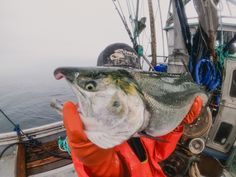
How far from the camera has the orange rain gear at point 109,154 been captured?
116cm

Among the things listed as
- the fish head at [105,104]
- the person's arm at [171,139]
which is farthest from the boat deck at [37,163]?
the fish head at [105,104]

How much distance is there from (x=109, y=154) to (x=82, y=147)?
26 centimetres

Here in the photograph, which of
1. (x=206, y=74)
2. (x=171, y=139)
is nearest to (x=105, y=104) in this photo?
(x=171, y=139)

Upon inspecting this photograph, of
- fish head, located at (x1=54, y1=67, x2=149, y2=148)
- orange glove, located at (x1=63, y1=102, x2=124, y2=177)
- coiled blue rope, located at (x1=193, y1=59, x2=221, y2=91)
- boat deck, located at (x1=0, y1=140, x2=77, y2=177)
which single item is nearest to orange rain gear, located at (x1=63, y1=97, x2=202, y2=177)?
orange glove, located at (x1=63, y1=102, x2=124, y2=177)

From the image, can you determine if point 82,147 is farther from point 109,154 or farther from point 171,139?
point 171,139

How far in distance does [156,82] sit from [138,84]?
253 millimetres

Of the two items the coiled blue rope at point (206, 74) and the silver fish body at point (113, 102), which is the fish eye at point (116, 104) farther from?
the coiled blue rope at point (206, 74)

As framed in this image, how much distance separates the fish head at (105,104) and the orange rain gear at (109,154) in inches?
4.1

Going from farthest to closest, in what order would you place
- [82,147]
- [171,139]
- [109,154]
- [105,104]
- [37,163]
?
[37,163] < [171,139] < [109,154] < [82,147] < [105,104]

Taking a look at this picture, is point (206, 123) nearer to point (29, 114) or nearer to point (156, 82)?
point (156, 82)

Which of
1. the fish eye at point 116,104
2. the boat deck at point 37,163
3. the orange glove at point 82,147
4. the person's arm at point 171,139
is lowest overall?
the boat deck at point 37,163

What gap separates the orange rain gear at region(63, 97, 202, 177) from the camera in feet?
3.79

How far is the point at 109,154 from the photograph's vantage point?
137 cm

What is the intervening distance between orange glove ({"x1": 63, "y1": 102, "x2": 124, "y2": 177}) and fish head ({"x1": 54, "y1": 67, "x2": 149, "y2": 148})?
7cm
